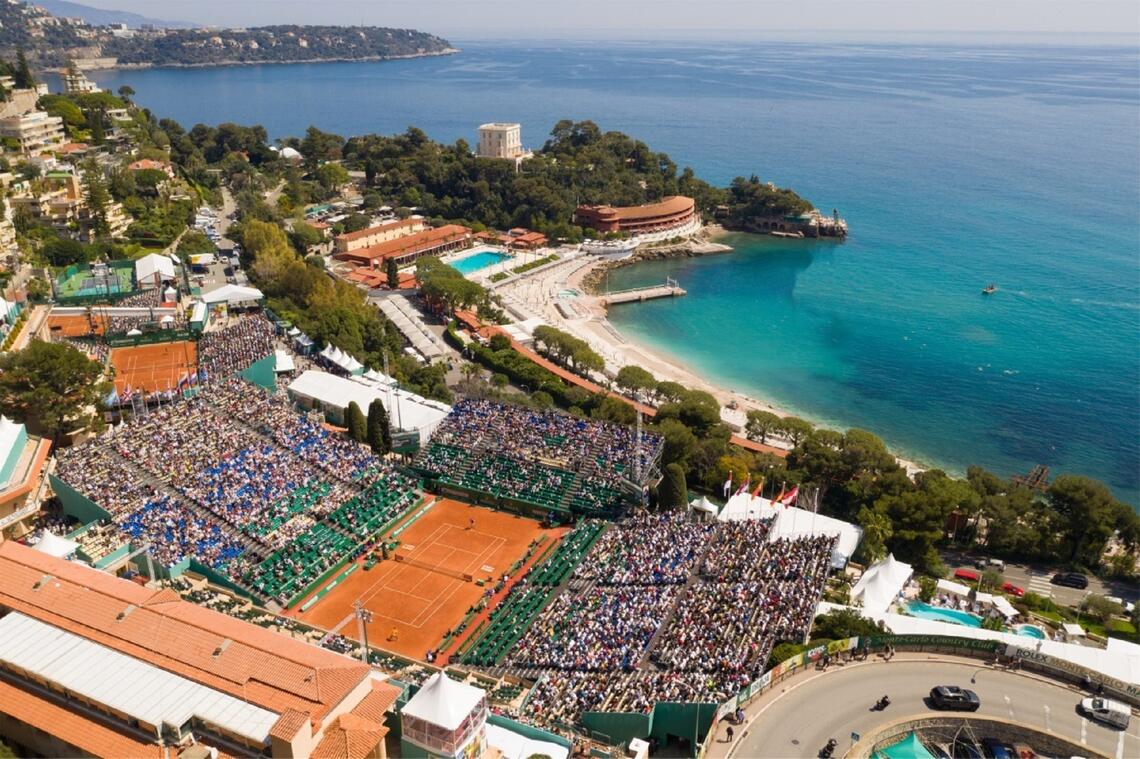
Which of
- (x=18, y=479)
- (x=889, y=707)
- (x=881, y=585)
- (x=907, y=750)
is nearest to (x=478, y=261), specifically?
(x=18, y=479)

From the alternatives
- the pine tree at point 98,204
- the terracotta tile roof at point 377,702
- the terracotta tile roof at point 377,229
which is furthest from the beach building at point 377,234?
the terracotta tile roof at point 377,702

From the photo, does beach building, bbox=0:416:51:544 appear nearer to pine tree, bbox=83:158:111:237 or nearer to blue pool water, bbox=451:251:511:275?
pine tree, bbox=83:158:111:237

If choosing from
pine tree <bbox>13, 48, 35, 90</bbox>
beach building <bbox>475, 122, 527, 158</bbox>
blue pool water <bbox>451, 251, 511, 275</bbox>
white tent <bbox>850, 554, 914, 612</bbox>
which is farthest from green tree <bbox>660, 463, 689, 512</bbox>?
pine tree <bbox>13, 48, 35, 90</bbox>

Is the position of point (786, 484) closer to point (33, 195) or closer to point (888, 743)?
point (888, 743)

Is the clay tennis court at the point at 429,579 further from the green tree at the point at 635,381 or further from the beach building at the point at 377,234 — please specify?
the beach building at the point at 377,234

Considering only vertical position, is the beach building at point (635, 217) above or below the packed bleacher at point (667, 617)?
above
